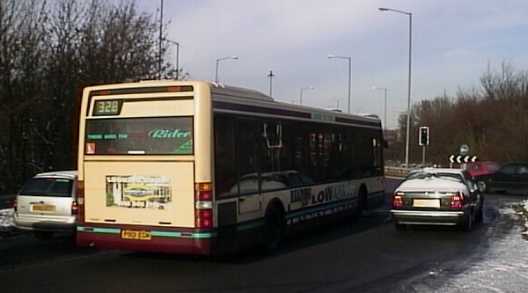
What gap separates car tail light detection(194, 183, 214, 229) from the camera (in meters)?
10.9

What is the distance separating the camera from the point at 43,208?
14.0 metres

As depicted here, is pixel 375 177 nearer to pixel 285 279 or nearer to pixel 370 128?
pixel 370 128

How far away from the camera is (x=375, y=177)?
2055 centimetres

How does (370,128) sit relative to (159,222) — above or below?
above

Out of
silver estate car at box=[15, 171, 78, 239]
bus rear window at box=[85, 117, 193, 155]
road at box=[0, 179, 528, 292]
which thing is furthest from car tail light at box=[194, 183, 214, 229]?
silver estate car at box=[15, 171, 78, 239]

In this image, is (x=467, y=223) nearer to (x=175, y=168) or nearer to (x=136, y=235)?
(x=175, y=168)

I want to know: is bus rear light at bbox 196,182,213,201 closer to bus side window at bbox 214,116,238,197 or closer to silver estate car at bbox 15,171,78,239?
bus side window at bbox 214,116,238,197

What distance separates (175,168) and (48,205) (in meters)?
4.01

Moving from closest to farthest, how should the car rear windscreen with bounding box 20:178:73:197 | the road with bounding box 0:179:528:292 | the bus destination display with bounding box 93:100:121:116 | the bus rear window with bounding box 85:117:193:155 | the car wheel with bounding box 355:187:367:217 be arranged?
the road with bounding box 0:179:528:292 < the bus rear window with bounding box 85:117:193:155 < the bus destination display with bounding box 93:100:121:116 < the car rear windscreen with bounding box 20:178:73:197 < the car wheel with bounding box 355:187:367:217

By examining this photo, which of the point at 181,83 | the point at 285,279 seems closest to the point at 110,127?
the point at 181,83

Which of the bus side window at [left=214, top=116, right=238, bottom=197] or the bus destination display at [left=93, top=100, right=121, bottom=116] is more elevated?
the bus destination display at [left=93, top=100, right=121, bottom=116]

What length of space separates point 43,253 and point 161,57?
17022mm

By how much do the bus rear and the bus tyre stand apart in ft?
7.40

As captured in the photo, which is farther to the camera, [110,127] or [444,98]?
[444,98]
